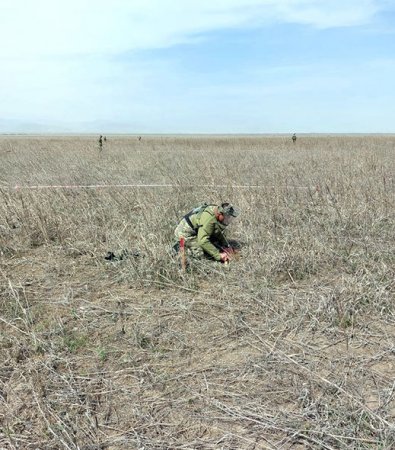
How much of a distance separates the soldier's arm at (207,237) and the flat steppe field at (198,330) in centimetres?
19

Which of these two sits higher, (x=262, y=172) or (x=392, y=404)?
(x=262, y=172)

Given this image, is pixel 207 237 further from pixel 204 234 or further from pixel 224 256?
pixel 224 256

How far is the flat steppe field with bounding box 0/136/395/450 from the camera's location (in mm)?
2170

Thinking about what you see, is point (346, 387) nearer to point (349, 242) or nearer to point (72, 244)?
point (349, 242)

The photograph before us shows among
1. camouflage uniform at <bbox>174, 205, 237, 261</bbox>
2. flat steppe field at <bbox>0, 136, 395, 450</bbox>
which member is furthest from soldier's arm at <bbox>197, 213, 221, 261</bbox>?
flat steppe field at <bbox>0, 136, 395, 450</bbox>

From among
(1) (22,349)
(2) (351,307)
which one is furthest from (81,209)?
(2) (351,307)

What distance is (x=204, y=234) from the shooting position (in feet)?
14.6

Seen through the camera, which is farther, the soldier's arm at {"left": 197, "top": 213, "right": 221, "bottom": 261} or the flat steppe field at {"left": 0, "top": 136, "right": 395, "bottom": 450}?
the soldier's arm at {"left": 197, "top": 213, "right": 221, "bottom": 261}

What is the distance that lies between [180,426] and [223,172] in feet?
21.3

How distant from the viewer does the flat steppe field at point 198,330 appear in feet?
7.12

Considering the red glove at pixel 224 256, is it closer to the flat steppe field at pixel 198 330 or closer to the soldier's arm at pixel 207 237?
the soldier's arm at pixel 207 237

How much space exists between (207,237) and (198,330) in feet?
4.82

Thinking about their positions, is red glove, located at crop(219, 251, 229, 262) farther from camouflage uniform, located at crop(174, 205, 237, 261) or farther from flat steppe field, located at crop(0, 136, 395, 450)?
flat steppe field, located at crop(0, 136, 395, 450)

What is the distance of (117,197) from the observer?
6609 mm
